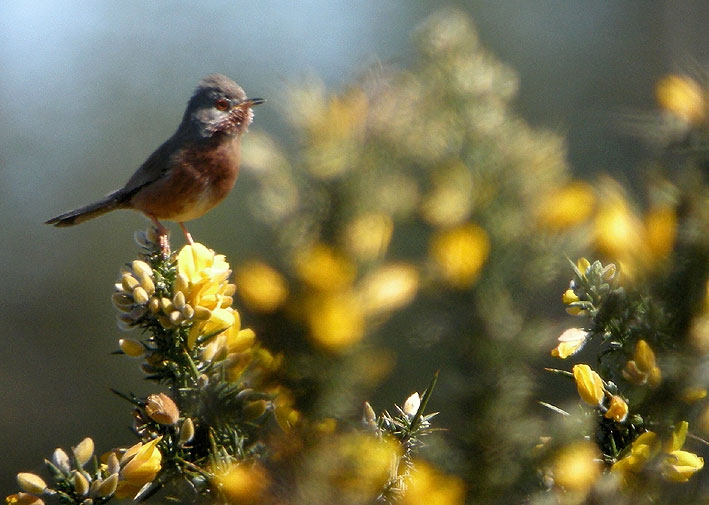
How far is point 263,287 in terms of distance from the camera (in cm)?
73

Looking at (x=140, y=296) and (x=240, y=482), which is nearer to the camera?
(x=240, y=482)

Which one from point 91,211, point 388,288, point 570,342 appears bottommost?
point 91,211

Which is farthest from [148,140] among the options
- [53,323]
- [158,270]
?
[158,270]

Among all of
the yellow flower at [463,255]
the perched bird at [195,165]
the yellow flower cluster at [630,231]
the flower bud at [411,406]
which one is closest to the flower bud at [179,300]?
the flower bud at [411,406]

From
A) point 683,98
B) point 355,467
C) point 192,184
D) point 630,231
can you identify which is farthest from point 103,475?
point 192,184

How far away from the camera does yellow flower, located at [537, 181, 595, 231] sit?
86cm

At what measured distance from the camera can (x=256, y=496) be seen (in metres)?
0.71

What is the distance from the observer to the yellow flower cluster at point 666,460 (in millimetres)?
843

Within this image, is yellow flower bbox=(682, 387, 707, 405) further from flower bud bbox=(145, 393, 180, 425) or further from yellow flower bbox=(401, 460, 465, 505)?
flower bud bbox=(145, 393, 180, 425)

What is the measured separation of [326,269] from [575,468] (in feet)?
1.04

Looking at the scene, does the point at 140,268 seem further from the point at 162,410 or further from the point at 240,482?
the point at 240,482

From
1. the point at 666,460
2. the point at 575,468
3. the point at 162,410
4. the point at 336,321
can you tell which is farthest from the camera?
the point at 162,410

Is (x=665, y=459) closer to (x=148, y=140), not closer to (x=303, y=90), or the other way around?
(x=303, y=90)

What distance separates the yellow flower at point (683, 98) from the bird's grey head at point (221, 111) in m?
2.81
